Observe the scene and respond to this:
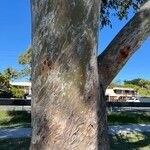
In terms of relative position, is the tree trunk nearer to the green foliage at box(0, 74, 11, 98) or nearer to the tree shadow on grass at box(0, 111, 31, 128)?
the tree shadow on grass at box(0, 111, 31, 128)

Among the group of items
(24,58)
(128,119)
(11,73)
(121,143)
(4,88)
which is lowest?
(121,143)

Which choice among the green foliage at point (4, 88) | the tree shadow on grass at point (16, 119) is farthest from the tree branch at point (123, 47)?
the green foliage at point (4, 88)

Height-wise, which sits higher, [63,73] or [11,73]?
[11,73]

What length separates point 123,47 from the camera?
4.67m

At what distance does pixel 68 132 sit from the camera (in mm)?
3895

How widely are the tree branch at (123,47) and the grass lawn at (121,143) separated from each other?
6.41m

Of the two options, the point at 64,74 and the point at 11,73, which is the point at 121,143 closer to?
the point at 64,74

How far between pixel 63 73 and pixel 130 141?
29.6 ft

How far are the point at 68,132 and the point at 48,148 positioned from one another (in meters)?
0.21

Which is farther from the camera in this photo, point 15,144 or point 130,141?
point 130,141

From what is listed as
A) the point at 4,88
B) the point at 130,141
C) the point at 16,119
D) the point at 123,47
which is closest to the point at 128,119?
the point at 16,119

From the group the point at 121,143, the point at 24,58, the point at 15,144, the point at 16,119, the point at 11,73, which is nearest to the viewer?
the point at 15,144

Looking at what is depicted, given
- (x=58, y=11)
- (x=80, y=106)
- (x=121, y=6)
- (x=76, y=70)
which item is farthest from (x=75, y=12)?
(x=121, y=6)

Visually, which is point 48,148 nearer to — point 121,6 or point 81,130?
point 81,130
